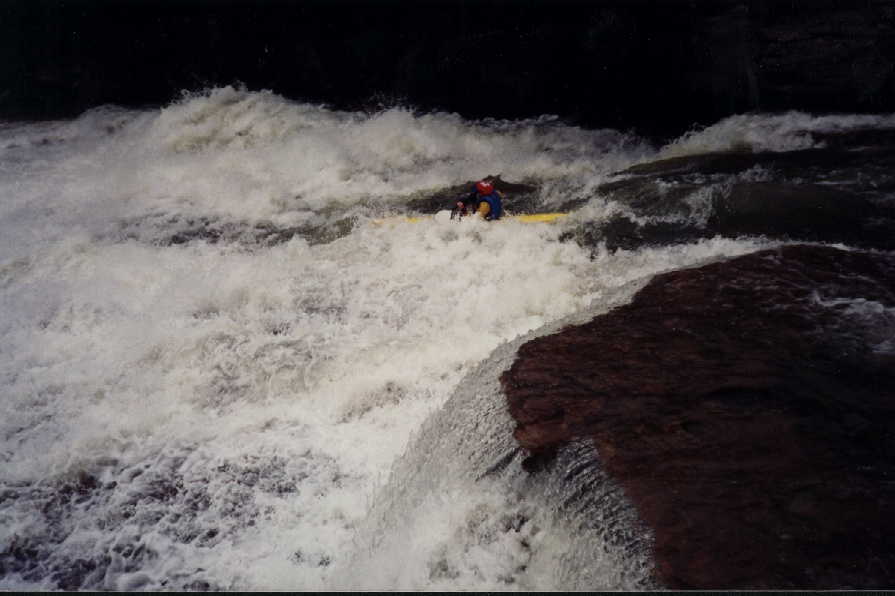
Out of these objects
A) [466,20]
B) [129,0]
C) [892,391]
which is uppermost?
[129,0]

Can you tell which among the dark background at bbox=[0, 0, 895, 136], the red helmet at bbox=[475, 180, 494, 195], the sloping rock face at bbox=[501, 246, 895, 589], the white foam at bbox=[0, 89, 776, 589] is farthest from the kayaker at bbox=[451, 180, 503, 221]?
the dark background at bbox=[0, 0, 895, 136]

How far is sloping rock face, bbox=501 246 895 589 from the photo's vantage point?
5.53 ft

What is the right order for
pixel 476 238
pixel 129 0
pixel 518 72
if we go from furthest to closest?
pixel 129 0 < pixel 518 72 < pixel 476 238

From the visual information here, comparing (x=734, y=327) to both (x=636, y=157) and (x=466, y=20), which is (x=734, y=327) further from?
(x=466, y=20)

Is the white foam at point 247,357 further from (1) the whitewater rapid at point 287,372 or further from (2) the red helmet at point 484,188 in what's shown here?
(2) the red helmet at point 484,188

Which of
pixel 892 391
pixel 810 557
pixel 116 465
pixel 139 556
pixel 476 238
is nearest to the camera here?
pixel 810 557

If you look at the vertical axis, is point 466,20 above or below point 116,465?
above

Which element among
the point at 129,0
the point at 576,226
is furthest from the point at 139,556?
the point at 129,0

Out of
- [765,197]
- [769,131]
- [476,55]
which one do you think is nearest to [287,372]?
[765,197]

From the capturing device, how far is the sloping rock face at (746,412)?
5.53ft

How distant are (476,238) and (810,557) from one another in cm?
316

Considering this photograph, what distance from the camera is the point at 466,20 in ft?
25.2

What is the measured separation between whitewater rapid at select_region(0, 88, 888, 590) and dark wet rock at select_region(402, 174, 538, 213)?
121 millimetres

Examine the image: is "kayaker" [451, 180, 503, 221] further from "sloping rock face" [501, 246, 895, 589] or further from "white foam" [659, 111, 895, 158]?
"white foam" [659, 111, 895, 158]
